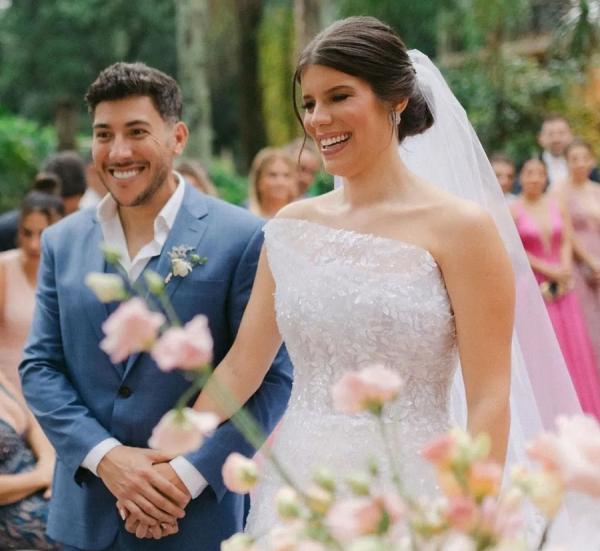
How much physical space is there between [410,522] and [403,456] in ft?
4.54

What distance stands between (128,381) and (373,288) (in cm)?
76

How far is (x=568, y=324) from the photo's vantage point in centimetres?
752

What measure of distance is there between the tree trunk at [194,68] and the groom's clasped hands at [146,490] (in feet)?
35.7

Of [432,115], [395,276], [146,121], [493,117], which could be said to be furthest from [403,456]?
[493,117]

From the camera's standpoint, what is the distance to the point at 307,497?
4.19ft

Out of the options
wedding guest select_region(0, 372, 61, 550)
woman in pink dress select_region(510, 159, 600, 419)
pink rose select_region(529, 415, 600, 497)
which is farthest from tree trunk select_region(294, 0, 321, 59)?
pink rose select_region(529, 415, 600, 497)

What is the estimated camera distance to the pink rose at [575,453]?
1.16 meters

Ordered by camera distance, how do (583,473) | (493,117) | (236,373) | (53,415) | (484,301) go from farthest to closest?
(493,117) < (53,415) < (236,373) < (484,301) < (583,473)

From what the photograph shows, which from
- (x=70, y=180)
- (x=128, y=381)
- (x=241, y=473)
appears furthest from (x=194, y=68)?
(x=241, y=473)

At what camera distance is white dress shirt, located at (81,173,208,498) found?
291 centimetres

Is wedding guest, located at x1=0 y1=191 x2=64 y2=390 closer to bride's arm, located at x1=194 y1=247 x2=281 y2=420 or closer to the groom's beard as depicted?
the groom's beard

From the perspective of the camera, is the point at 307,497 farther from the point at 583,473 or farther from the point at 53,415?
the point at 53,415

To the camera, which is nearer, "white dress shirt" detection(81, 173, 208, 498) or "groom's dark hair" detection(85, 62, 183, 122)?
"white dress shirt" detection(81, 173, 208, 498)

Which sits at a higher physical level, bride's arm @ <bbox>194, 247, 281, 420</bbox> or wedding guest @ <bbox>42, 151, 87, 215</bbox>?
wedding guest @ <bbox>42, 151, 87, 215</bbox>
